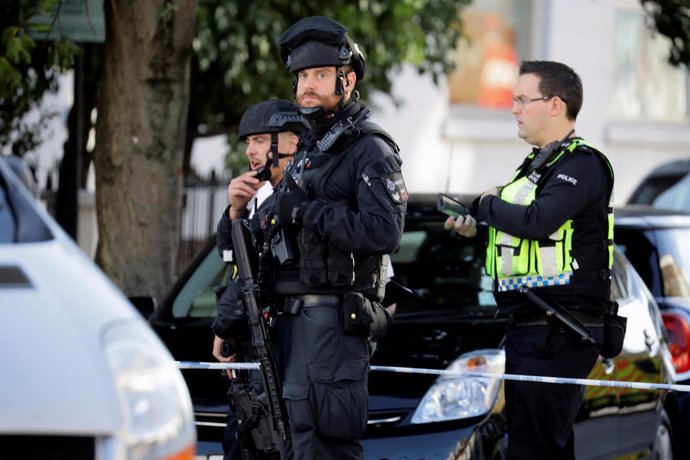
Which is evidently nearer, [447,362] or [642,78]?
[447,362]

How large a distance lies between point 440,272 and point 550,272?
1.51 metres

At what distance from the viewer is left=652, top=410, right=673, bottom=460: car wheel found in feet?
21.3

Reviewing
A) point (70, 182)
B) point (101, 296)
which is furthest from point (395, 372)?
point (70, 182)

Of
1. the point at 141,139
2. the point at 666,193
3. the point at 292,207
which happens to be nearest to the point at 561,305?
the point at 292,207

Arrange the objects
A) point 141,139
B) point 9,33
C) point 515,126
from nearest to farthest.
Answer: point 9,33 → point 141,139 → point 515,126

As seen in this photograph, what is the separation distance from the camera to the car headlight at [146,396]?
2875 mm

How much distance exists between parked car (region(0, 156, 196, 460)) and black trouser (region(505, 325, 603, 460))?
2.28 m

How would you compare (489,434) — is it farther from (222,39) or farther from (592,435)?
(222,39)

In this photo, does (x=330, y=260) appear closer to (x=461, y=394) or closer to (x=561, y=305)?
(x=561, y=305)

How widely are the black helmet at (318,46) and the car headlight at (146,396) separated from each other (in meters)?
1.99

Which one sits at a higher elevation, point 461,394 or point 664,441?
point 461,394

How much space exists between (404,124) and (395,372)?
13.2 m

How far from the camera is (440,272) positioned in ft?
21.5

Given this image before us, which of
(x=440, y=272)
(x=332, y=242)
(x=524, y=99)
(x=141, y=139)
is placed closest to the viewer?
(x=332, y=242)
